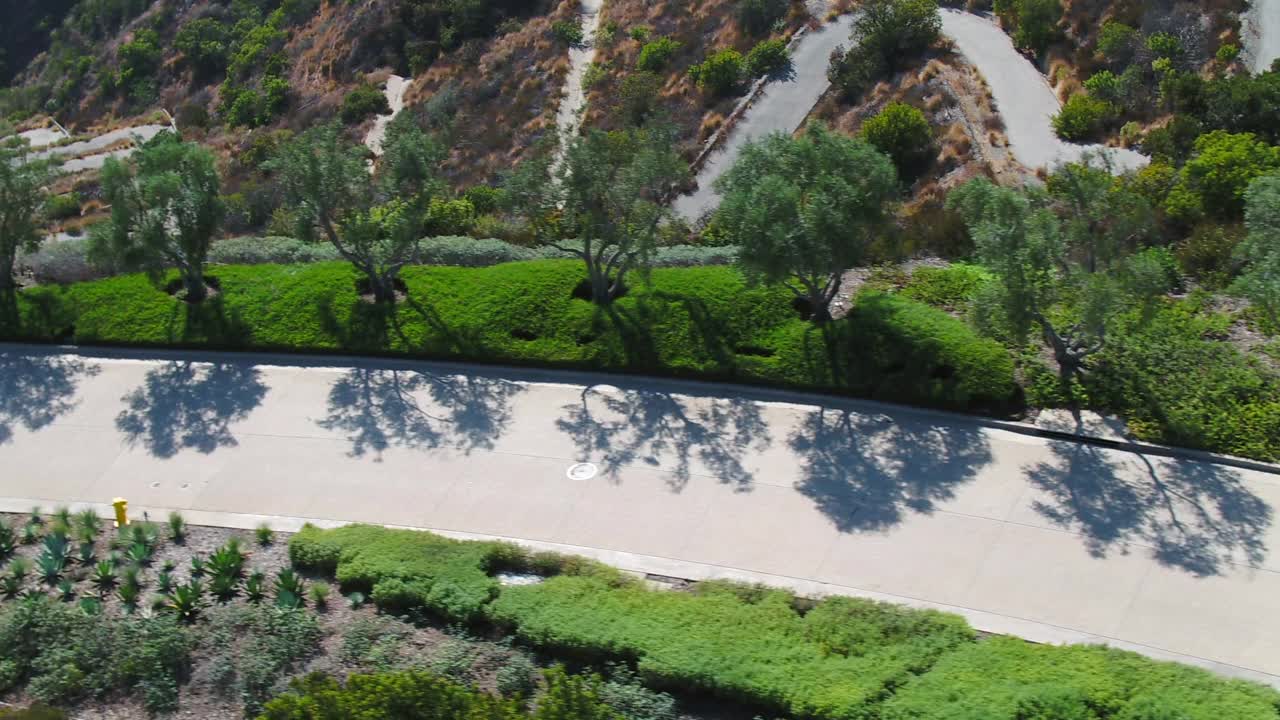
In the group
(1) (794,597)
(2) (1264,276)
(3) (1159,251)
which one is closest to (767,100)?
(3) (1159,251)

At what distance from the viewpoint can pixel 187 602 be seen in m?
16.8

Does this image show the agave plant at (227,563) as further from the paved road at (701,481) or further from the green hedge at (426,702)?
the green hedge at (426,702)

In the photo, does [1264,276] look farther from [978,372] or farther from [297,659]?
[297,659]

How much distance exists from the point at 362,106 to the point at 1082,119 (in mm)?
25518

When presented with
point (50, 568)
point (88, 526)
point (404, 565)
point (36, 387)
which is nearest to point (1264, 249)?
point (404, 565)

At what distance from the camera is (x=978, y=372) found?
19.9 meters

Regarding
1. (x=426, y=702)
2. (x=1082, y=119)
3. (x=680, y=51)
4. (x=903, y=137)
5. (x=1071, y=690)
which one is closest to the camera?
(x=1071, y=690)

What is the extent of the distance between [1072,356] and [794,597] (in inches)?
288

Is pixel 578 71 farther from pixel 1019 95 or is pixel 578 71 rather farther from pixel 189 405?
pixel 189 405

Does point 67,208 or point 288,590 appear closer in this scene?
point 288,590

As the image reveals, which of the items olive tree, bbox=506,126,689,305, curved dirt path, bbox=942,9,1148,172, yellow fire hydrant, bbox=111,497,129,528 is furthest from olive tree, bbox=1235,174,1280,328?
yellow fire hydrant, bbox=111,497,129,528

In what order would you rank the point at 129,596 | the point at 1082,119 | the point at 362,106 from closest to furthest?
1. the point at 129,596
2. the point at 1082,119
3. the point at 362,106

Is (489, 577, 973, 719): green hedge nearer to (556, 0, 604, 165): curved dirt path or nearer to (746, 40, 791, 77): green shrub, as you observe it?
(556, 0, 604, 165): curved dirt path

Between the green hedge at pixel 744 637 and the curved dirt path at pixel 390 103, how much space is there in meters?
27.9
